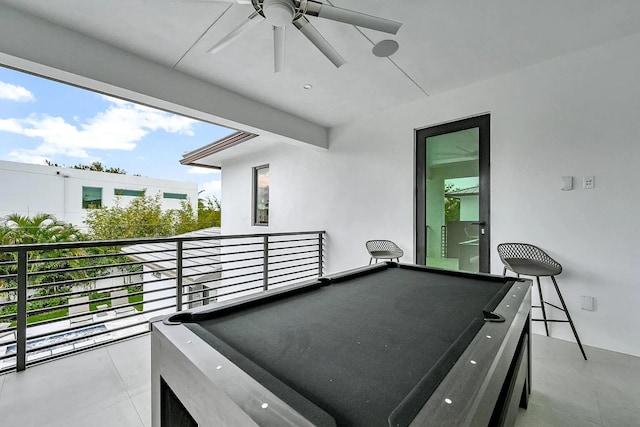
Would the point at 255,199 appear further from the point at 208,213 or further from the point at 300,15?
the point at 208,213

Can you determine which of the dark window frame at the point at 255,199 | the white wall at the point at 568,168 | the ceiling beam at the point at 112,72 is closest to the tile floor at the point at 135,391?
the white wall at the point at 568,168

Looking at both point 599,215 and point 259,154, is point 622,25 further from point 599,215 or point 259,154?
point 259,154

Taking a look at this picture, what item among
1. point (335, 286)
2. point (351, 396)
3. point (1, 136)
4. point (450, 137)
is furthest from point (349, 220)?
point (1, 136)

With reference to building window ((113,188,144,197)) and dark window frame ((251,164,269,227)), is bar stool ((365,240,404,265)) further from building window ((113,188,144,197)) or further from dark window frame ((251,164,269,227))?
building window ((113,188,144,197))

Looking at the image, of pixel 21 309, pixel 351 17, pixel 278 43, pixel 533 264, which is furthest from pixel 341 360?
pixel 21 309

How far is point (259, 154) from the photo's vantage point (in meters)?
5.91

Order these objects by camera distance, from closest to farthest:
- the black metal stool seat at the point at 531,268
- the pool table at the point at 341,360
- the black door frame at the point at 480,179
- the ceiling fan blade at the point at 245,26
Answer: the pool table at the point at 341,360 → the ceiling fan blade at the point at 245,26 → the black metal stool seat at the point at 531,268 → the black door frame at the point at 480,179

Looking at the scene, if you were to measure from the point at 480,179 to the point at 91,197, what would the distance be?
13.5 m

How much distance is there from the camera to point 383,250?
362cm

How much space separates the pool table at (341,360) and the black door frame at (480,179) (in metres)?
1.54

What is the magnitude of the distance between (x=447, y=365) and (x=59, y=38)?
3282 mm

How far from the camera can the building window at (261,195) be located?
592 centimetres

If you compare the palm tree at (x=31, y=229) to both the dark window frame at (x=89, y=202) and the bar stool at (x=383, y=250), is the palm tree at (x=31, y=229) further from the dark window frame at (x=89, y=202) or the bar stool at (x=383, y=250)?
the bar stool at (x=383, y=250)

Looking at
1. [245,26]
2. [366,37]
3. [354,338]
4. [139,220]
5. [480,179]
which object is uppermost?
[366,37]
